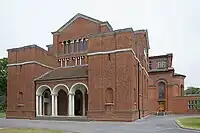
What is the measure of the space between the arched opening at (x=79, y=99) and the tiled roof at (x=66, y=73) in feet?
5.18

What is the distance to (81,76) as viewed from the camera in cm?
3591

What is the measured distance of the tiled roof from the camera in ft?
122

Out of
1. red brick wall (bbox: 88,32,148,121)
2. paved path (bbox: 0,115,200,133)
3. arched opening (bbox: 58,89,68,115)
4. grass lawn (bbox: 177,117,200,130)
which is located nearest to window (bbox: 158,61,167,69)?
arched opening (bbox: 58,89,68,115)

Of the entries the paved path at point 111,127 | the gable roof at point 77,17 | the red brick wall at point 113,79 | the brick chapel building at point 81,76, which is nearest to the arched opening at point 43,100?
the brick chapel building at point 81,76

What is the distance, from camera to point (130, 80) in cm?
3225

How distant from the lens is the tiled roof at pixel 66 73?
122ft

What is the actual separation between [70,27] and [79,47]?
166 inches

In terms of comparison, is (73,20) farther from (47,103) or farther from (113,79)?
(113,79)

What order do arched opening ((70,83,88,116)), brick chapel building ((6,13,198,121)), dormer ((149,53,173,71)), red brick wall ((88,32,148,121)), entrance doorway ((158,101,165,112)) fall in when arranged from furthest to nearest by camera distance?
dormer ((149,53,173,71)) → entrance doorway ((158,101,165,112)) → arched opening ((70,83,88,116)) → brick chapel building ((6,13,198,121)) → red brick wall ((88,32,148,121))

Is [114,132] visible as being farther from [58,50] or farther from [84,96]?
[58,50]

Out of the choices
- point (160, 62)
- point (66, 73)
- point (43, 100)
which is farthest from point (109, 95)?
point (160, 62)

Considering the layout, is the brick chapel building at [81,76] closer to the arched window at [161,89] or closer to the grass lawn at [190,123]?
the grass lawn at [190,123]

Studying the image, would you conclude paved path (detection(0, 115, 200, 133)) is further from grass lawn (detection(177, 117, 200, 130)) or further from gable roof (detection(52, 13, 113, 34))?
gable roof (detection(52, 13, 113, 34))

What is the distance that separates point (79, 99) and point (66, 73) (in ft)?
16.3
